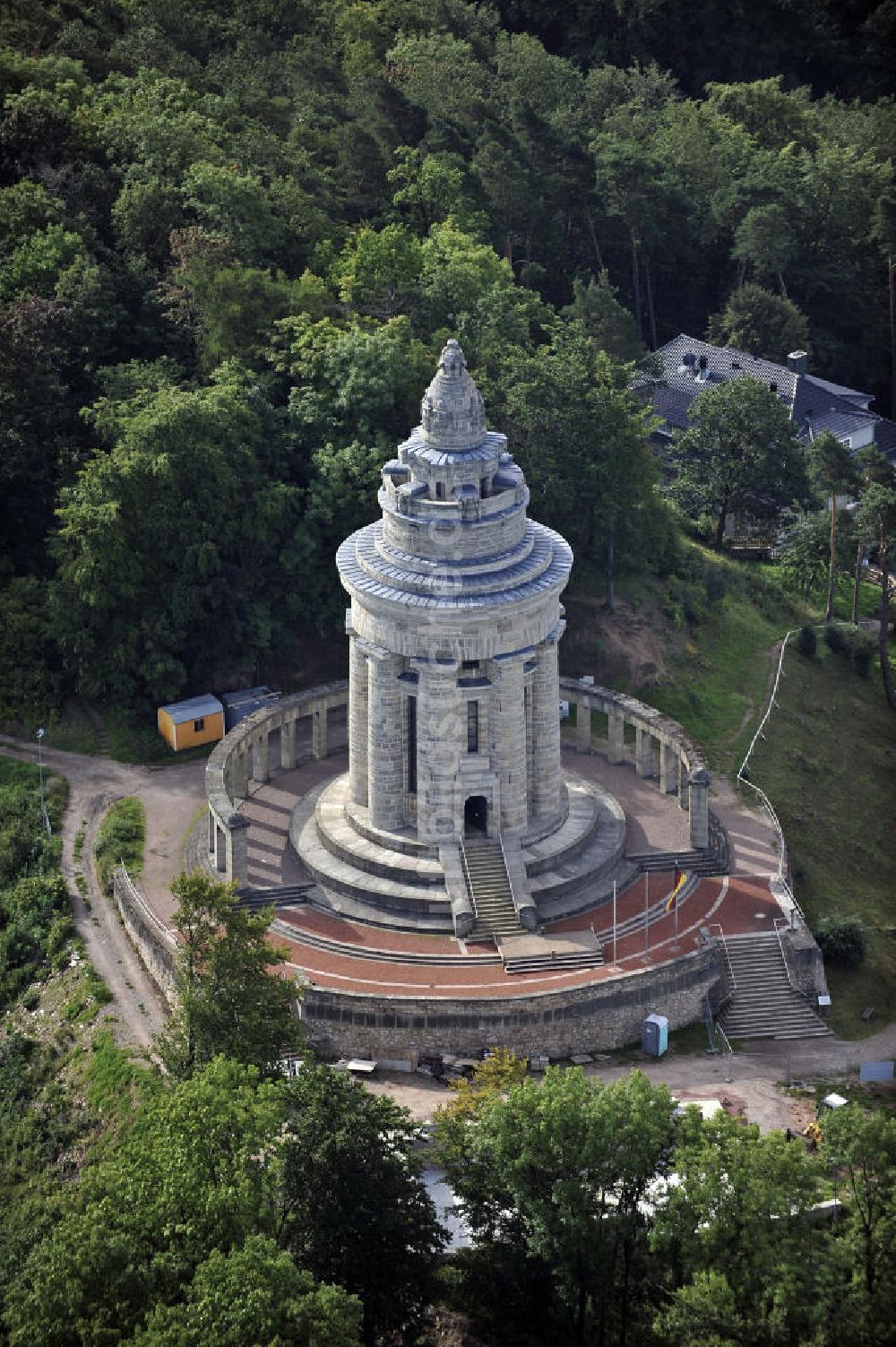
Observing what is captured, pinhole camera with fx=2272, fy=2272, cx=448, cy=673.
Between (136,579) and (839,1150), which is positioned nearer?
(839,1150)

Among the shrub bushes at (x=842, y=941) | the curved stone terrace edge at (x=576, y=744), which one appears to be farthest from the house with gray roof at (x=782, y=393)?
the shrub bushes at (x=842, y=941)

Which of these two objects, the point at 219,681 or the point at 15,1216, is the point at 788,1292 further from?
the point at 219,681

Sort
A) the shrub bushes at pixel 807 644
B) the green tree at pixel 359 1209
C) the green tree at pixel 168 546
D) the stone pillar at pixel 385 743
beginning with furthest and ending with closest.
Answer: the shrub bushes at pixel 807 644
the green tree at pixel 168 546
the stone pillar at pixel 385 743
the green tree at pixel 359 1209

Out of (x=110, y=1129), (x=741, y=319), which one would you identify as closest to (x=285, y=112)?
(x=741, y=319)

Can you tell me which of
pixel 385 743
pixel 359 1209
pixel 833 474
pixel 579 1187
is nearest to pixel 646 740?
pixel 385 743

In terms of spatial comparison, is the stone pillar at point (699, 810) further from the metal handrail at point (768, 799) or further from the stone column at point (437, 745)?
the stone column at point (437, 745)

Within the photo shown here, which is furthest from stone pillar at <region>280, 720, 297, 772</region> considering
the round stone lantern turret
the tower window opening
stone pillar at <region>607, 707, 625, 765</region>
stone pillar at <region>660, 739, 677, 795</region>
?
stone pillar at <region>660, 739, 677, 795</region>

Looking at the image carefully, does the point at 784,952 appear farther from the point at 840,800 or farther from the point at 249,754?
the point at 249,754
